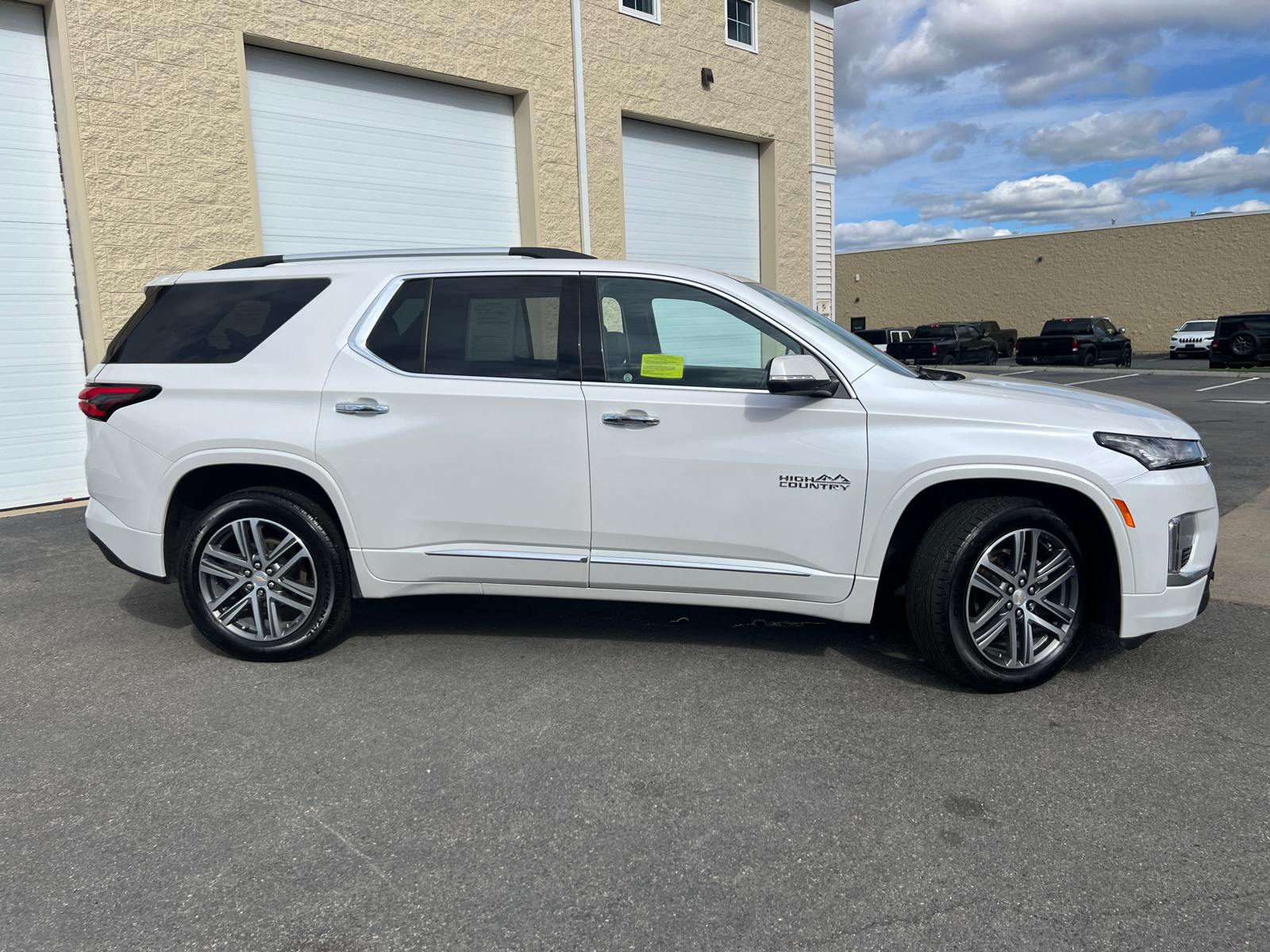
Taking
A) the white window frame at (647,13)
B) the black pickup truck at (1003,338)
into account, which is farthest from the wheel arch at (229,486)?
the black pickup truck at (1003,338)

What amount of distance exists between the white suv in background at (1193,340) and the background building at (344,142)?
2578 centimetres

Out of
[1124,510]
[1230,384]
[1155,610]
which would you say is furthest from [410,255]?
[1230,384]

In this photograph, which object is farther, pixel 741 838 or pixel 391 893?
pixel 741 838

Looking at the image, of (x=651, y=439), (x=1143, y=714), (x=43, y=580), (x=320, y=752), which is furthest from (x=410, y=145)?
(x=1143, y=714)

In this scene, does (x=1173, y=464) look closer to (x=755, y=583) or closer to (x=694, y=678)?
(x=755, y=583)

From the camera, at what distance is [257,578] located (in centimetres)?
430

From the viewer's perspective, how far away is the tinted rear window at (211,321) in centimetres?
438

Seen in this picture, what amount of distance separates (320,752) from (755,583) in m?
1.83

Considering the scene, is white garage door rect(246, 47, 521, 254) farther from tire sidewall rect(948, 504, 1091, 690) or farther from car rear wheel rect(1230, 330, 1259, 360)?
car rear wheel rect(1230, 330, 1259, 360)

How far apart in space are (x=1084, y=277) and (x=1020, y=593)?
44.8 meters

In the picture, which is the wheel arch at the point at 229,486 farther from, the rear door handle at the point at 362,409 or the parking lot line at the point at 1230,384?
the parking lot line at the point at 1230,384

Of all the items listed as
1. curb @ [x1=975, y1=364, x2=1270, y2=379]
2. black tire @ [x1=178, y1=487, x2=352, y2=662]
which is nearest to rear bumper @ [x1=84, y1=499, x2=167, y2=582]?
black tire @ [x1=178, y1=487, x2=352, y2=662]

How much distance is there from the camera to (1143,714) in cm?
363

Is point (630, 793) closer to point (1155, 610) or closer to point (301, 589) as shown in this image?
point (301, 589)
